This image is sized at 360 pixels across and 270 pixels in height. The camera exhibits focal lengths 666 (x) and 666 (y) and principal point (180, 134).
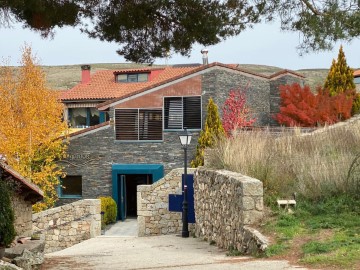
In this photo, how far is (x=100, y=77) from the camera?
4066cm

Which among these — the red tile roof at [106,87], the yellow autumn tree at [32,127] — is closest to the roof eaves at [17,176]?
the yellow autumn tree at [32,127]

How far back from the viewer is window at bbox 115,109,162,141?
3045cm

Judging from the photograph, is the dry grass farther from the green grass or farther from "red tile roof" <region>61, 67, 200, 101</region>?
"red tile roof" <region>61, 67, 200, 101</region>

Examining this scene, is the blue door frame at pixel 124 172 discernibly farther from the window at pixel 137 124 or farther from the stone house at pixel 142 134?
the window at pixel 137 124

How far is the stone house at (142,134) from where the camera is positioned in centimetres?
2962

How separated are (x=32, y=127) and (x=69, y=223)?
550 cm

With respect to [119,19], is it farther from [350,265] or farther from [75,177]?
[75,177]

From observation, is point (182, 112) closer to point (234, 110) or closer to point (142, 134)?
point (142, 134)

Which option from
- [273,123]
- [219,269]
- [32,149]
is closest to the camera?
[219,269]

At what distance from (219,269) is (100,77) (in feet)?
103

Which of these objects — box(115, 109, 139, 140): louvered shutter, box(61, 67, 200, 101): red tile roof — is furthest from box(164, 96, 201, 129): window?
box(61, 67, 200, 101): red tile roof

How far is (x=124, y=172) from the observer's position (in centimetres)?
3006

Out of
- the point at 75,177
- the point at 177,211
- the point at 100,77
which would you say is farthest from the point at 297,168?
the point at 100,77

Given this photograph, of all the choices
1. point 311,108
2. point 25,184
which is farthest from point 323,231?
point 311,108
